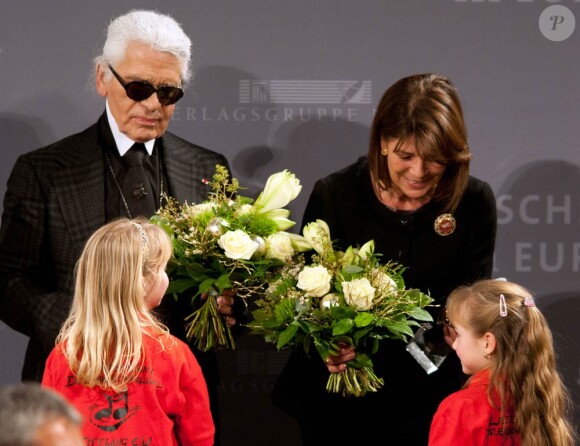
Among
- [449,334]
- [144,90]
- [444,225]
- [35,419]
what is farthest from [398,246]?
[35,419]

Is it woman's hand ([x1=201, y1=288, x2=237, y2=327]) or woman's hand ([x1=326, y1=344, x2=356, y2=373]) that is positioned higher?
woman's hand ([x1=201, y1=288, x2=237, y2=327])

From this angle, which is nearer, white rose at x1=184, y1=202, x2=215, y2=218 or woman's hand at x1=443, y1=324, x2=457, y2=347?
white rose at x1=184, y1=202, x2=215, y2=218

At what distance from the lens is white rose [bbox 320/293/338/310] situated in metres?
3.22

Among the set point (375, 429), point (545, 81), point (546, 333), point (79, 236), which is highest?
point (545, 81)

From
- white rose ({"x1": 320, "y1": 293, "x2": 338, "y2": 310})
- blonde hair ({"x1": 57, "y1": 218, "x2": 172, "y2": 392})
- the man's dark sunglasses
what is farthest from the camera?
the man's dark sunglasses

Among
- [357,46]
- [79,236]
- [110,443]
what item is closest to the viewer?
[110,443]

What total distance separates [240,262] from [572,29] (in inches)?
82.6

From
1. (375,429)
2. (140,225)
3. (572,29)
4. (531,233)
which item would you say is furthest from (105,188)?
(572,29)

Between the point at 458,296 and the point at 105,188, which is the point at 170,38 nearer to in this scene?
the point at 105,188

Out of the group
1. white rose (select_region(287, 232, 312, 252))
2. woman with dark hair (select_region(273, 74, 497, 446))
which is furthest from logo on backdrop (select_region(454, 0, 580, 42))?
white rose (select_region(287, 232, 312, 252))

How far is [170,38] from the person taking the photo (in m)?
3.59

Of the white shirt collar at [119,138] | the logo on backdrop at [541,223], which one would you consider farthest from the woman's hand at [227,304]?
the logo on backdrop at [541,223]

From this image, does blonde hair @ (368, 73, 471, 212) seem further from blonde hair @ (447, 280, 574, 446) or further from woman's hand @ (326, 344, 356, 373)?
woman's hand @ (326, 344, 356, 373)

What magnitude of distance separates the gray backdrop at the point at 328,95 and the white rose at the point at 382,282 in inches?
49.8
